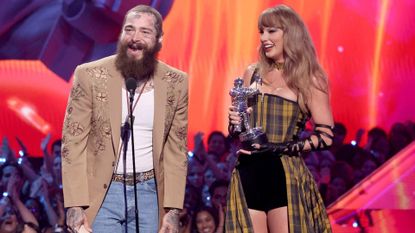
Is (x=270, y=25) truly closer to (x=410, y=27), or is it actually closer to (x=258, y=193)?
(x=258, y=193)

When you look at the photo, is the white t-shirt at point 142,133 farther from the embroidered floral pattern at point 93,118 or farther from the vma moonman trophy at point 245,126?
the vma moonman trophy at point 245,126

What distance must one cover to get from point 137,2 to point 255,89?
2.92m

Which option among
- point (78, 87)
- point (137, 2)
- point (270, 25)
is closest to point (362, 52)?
point (137, 2)

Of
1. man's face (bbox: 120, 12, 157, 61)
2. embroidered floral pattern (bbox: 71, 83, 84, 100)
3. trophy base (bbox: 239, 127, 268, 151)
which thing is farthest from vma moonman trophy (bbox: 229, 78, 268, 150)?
embroidered floral pattern (bbox: 71, 83, 84, 100)

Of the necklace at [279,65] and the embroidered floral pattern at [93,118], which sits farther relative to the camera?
the necklace at [279,65]

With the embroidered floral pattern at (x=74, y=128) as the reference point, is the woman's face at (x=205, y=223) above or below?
below

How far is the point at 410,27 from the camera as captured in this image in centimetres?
624

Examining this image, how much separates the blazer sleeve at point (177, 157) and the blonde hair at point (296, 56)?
466mm

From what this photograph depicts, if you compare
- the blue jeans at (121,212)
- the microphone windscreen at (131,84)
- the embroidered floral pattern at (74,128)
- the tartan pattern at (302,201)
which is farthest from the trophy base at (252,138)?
the embroidered floral pattern at (74,128)

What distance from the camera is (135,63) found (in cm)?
314

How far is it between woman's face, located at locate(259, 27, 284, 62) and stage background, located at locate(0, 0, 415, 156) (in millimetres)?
2615

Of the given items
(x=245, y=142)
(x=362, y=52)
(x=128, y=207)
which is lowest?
(x=128, y=207)

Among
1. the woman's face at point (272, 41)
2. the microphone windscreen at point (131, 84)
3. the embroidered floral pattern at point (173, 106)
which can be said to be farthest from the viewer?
the woman's face at point (272, 41)

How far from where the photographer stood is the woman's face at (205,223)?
6027mm
